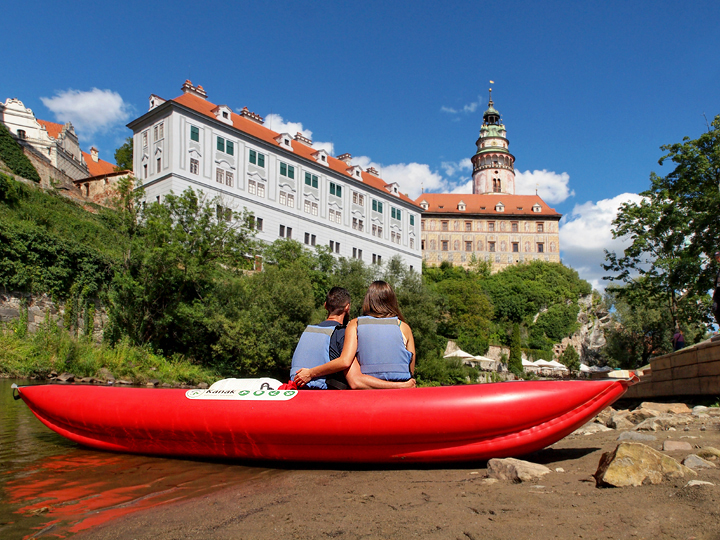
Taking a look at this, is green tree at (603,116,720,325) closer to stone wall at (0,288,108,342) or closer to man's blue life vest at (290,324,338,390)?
man's blue life vest at (290,324,338,390)

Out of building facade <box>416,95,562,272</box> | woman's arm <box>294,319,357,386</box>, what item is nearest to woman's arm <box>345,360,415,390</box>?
woman's arm <box>294,319,357,386</box>

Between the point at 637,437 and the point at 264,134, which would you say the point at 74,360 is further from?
the point at 264,134

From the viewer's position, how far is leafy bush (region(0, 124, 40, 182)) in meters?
29.9

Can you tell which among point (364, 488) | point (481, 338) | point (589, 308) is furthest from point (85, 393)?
point (589, 308)

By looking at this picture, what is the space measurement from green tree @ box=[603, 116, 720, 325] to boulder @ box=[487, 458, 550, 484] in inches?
574

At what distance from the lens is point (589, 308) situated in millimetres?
63688

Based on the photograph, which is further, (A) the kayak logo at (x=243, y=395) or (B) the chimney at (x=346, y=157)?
(B) the chimney at (x=346, y=157)

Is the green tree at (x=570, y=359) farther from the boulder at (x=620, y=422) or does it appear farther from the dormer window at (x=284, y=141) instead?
the boulder at (x=620, y=422)

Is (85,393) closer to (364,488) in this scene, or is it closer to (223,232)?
(364,488)

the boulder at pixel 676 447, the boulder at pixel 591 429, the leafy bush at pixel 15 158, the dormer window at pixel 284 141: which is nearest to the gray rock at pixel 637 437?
the boulder at pixel 676 447

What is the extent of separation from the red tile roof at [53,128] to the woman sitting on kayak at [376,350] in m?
58.3

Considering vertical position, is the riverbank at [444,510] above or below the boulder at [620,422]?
above

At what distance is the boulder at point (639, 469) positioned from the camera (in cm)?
321

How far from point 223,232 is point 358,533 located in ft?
77.5
